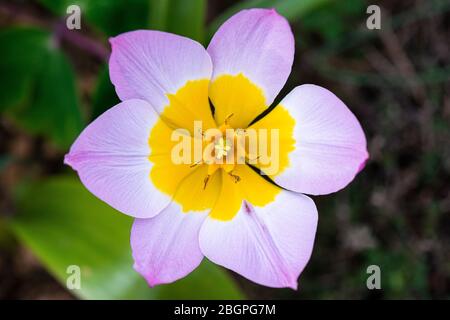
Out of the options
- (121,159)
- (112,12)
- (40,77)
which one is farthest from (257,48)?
(40,77)

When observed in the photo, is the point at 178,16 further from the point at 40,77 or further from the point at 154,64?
the point at 40,77

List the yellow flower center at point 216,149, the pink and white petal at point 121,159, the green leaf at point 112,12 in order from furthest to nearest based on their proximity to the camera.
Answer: the green leaf at point 112,12 < the yellow flower center at point 216,149 < the pink and white petal at point 121,159

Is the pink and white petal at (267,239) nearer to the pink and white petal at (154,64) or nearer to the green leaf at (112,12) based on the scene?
the pink and white petal at (154,64)

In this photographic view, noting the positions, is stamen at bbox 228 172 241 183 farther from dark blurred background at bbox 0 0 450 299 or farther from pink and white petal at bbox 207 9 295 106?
dark blurred background at bbox 0 0 450 299

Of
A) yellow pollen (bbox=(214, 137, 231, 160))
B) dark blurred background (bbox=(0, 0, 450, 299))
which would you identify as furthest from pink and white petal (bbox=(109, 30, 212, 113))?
dark blurred background (bbox=(0, 0, 450, 299))

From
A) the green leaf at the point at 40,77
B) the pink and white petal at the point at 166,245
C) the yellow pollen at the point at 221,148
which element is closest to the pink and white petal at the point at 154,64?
the yellow pollen at the point at 221,148
